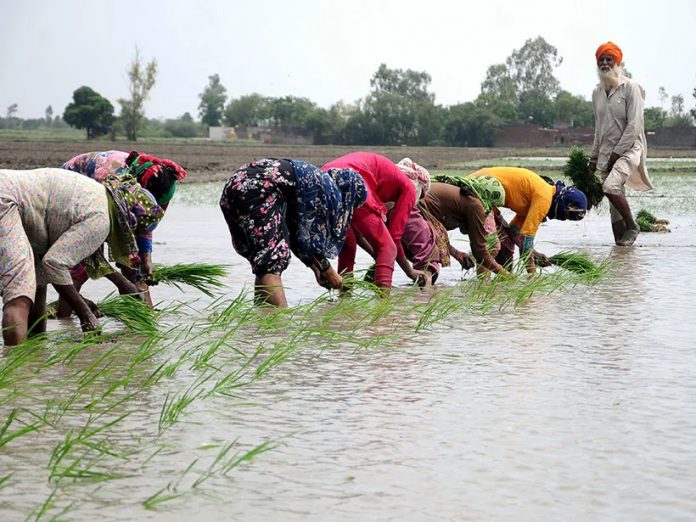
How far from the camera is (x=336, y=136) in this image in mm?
78375

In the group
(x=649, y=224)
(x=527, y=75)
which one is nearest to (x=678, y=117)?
(x=527, y=75)

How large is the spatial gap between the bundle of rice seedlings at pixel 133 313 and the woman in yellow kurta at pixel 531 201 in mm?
3387

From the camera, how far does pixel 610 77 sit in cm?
1123

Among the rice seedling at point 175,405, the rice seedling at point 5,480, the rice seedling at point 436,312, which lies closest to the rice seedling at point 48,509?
the rice seedling at point 5,480

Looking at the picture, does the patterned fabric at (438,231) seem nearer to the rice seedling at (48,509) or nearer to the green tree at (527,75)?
the rice seedling at (48,509)

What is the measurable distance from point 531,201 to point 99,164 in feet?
11.2

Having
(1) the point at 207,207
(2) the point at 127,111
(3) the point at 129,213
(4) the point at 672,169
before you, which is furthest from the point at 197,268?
(2) the point at 127,111

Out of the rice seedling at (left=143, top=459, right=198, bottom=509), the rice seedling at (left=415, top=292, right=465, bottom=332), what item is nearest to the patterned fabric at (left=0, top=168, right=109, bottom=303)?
the rice seedling at (left=415, top=292, right=465, bottom=332)

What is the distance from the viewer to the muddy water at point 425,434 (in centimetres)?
324

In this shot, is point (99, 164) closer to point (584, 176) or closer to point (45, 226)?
point (45, 226)

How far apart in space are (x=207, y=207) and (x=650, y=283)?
32.3 ft

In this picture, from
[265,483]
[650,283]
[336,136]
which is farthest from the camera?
[336,136]

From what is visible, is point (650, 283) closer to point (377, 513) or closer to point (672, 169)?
point (377, 513)

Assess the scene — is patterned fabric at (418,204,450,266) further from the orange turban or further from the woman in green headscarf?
the orange turban
